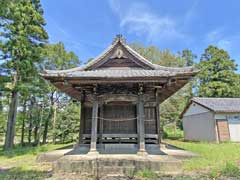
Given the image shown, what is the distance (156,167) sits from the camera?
243 inches

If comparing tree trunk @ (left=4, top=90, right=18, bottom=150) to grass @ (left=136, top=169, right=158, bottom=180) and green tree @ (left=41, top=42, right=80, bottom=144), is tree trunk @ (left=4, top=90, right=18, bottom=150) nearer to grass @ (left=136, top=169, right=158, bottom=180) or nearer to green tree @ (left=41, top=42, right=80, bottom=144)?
green tree @ (left=41, top=42, right=80, bottom=144)

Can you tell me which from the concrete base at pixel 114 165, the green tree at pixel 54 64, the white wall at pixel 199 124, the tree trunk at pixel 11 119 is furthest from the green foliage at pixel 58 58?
the concrete base at pixel 114 165

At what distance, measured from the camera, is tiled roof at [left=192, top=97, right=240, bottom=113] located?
17.2 meters

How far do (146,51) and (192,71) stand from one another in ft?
57.6

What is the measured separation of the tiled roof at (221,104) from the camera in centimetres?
1717

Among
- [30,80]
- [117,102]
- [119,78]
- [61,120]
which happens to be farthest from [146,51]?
[119,78]

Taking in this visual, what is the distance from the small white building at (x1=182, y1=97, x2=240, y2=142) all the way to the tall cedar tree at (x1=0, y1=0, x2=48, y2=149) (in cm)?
1551

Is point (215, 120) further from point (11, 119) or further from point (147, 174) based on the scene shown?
point (11, 119)

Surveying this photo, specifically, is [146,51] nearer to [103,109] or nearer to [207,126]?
[207,126]

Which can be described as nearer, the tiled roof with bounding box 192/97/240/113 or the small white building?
the small white building

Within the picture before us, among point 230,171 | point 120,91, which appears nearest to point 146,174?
point 230,171

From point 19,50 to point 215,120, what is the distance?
16.8 metres

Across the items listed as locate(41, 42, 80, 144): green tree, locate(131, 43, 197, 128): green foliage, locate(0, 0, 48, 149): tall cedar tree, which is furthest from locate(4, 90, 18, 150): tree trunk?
locate(131, 43, 197, 128): green foliage

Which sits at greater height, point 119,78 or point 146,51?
point 146,51
